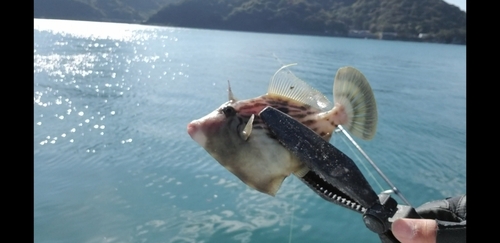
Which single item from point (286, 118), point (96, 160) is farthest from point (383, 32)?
point (286, 118)

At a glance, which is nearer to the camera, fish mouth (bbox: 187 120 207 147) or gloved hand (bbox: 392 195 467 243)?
gloved hand (bbox: 392 195 467 243)

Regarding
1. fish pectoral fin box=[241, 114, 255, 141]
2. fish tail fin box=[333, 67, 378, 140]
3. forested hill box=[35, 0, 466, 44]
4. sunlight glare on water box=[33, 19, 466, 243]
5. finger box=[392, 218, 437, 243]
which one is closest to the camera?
finger box=[392, 218, 437, 243]

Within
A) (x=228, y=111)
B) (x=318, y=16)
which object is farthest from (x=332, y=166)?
(x=318, y=16)

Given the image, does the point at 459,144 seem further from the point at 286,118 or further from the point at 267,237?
the point at 286,118

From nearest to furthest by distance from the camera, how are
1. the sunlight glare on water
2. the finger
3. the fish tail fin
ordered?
the finger → the fish tail fin → the sunlight glare on water

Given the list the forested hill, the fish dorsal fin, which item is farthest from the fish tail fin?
the forested hill

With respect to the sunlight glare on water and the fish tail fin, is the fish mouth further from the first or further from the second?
the sunlight glare on water

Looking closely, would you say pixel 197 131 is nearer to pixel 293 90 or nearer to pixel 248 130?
pixel 248 130

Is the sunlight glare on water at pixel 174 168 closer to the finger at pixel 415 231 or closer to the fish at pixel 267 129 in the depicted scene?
the fish at pixel 267 129
